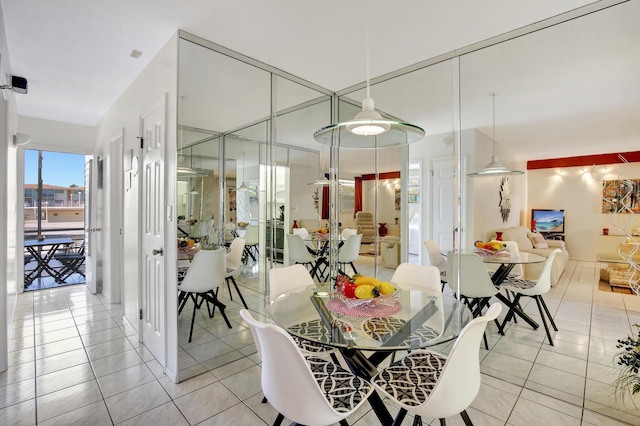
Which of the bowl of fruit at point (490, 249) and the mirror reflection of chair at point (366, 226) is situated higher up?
the mirror reflection of chair at point (366, 226)

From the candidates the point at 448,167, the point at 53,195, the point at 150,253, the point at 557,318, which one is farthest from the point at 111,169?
the point at 557,318

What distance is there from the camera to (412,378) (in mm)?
1517

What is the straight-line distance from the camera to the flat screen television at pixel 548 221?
7.23 metres

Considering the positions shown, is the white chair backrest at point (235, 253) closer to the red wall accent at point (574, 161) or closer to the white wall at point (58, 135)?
the white wall at point (58, 135)

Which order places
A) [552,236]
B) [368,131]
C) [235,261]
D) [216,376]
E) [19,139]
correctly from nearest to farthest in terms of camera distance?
1. [368,131]
2. [216,376]
3. [235,261]
4. [19,139]
5. [552,236]

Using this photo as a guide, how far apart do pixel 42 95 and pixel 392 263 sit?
189 inches

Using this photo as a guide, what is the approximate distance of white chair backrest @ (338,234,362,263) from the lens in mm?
3566

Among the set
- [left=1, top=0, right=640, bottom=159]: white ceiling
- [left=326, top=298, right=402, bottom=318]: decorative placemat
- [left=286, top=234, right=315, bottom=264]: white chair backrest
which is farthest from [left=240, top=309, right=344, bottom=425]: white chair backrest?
[left=1, top=0, right=640, bottom=159]: white ceiling

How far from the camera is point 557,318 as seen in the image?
3.57 meters

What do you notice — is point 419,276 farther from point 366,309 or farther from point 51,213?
point 51,213

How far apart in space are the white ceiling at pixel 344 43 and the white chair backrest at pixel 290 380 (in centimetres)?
209

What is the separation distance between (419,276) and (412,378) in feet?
3.67

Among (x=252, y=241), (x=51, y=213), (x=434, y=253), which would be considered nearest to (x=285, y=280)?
(x=252, y=241)

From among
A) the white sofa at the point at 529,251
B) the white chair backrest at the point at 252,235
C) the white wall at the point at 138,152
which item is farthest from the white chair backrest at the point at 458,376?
the white sofa at the point at 529,251
